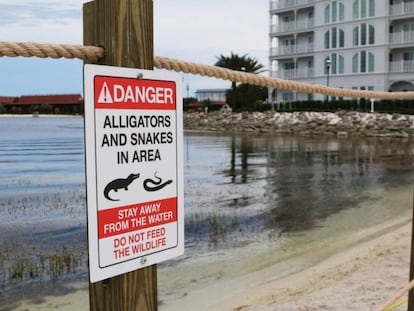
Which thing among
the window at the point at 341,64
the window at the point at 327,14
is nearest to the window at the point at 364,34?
the window at the point at 341,64

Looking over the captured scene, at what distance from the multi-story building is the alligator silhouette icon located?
2021 inches

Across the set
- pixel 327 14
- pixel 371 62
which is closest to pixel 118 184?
pixel 371 62

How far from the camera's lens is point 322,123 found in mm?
48594

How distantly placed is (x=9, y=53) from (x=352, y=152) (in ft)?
97.0

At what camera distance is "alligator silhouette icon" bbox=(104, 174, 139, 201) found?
1.64m

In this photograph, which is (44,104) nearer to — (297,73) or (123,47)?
(297,73)

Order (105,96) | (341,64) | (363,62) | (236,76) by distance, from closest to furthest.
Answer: (105,96) → (236,76) → (363,62) → (341,64)

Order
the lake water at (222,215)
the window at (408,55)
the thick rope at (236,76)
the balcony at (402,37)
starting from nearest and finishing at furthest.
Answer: the thick rope at (236,76) < the lake water at (222,215) < the balcony at (402,37) < the window at (408,55)

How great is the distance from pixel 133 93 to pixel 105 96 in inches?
4.1

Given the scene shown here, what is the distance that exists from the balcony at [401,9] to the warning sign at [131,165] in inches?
2082

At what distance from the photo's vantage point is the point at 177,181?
1.89 m

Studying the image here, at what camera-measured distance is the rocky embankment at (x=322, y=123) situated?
142 feet

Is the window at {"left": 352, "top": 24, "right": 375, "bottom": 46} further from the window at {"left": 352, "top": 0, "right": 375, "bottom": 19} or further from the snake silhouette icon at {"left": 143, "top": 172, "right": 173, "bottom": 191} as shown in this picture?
the snake silhouette icon at {"left": 143, "top": 172, "right": 173, "bottom": 191}

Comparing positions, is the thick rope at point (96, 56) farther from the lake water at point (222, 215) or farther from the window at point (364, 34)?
the window at point (364, 34)
